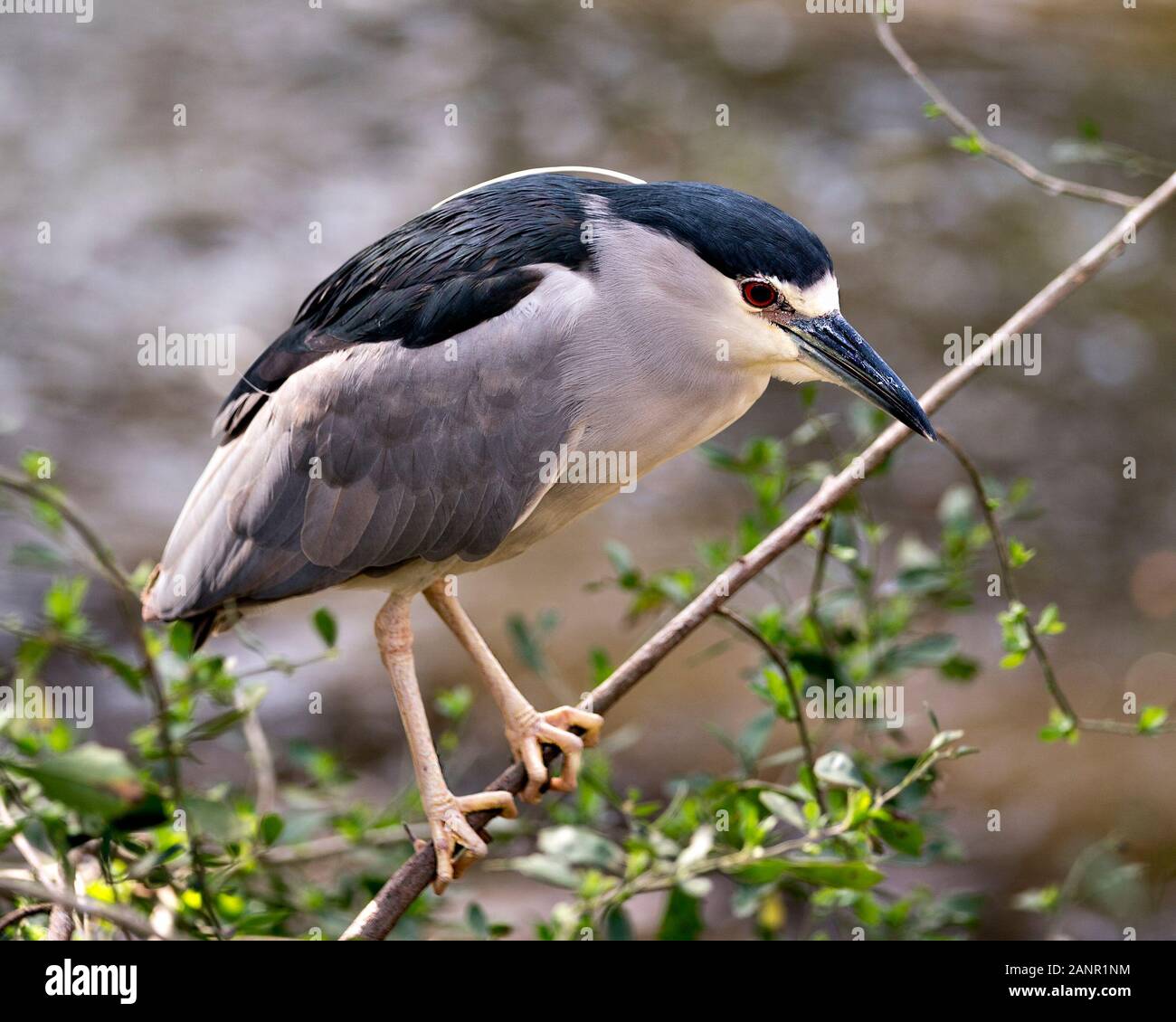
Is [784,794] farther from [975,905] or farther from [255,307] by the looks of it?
[255,307]

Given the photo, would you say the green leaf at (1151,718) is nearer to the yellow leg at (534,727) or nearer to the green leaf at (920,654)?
the green leaf at (920,654)

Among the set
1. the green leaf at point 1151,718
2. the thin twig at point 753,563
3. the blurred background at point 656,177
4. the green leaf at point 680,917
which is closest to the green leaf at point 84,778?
the thin twig at point 753,563

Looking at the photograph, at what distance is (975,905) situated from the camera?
2719 millimetres

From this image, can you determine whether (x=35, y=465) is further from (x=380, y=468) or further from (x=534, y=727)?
(x=534, y=727)

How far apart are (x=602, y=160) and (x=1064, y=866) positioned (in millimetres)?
4672

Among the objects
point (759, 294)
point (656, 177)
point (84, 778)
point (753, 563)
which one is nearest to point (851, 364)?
point (759, 294)

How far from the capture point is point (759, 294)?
7.20 ft

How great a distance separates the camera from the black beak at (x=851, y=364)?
7.08 feet

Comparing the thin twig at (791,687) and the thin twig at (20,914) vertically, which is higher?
the thin twig at (791,687)

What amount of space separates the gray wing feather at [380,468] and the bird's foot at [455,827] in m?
0.48

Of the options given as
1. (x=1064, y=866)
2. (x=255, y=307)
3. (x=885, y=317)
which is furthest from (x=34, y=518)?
(x=885, y=317)

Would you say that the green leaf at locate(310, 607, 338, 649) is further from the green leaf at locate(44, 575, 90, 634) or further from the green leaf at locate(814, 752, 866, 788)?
the green leaf at locate(814, 752, 866, 788)

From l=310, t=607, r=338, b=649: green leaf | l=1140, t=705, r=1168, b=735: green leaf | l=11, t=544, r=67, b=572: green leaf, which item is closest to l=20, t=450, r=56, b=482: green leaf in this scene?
l=11, t=544, r=67, b=572: green leaf
